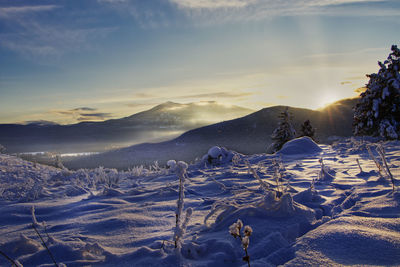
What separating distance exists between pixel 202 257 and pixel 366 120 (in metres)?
19.5

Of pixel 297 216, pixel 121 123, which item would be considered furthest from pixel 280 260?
pixel 121 123

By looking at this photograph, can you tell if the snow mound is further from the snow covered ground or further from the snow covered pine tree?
the snow covered pine tree

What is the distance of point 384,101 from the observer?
16.8 meters

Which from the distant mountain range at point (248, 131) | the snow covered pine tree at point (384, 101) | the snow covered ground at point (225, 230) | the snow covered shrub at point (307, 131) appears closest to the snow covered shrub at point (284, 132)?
the snow covered shrub at point (307, 131)

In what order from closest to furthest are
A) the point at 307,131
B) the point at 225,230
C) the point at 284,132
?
the point at 225,230
the point at 284,132
the point at 307,131

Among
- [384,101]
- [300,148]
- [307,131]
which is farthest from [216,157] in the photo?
[307,131]

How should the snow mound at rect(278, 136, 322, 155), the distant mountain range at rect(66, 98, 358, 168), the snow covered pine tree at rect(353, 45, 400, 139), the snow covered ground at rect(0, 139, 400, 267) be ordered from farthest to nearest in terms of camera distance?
1. the distant mountain range at rect(66, 98, 358, 168)
2. the snow covered pine tree at rect(353, 45, 400, 139)
3. the snow mound at rect(278, 136, 322, 155)
4. the snow covered ground at rect(0, 139, 400, 267)

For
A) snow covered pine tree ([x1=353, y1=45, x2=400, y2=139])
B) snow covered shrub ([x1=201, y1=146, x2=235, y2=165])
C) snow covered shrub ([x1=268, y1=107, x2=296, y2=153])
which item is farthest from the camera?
snow covered shrub ([x1=268, y1=107, x2=296, y2=153])

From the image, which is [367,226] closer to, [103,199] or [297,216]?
[297,216]

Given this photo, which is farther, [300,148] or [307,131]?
[307,131]

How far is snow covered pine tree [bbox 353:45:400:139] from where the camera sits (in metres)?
16.1

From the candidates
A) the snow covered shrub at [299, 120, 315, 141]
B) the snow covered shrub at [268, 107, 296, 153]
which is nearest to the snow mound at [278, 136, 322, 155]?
the snow covered shrub at [268, 107, 296, 153]

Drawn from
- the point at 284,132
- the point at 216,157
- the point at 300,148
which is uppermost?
the point at 284,132

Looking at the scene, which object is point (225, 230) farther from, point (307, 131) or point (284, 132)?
point (307, 131)
